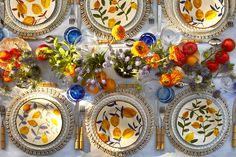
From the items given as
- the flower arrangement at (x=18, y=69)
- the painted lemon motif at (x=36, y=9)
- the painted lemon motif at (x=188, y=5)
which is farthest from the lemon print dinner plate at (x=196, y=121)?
the painted lemon motif at (x=36, y=9)

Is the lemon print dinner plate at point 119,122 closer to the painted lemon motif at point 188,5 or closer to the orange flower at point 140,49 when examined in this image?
the orange flower at point 140,49

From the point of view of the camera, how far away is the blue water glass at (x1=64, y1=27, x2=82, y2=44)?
4.55 metres

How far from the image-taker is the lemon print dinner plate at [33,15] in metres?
4.55

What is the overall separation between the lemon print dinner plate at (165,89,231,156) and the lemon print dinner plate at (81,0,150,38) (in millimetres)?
955

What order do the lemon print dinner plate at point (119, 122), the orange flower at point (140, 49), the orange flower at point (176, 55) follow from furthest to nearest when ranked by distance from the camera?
1. the lemon print dinner plate at point (119, 122)
2. the orange flower at point (176, 55)
3. the orange flower at point (140, 49)

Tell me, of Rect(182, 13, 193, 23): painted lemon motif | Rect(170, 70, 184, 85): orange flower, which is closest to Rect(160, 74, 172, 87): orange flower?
Rect(170, 70, 184, 85): orange flower

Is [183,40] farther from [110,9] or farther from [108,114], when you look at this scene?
[108,114]

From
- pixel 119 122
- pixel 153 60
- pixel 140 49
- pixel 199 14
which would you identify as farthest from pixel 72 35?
pixel 199 14

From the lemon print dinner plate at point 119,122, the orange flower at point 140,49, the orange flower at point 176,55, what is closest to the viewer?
the orange flower at point 140,49

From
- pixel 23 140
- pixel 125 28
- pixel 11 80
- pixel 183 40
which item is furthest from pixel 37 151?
pixel 183 40

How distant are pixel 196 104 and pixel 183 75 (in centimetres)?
39

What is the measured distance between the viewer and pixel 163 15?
463 cm

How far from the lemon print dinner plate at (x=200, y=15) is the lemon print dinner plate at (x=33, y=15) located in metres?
1.19

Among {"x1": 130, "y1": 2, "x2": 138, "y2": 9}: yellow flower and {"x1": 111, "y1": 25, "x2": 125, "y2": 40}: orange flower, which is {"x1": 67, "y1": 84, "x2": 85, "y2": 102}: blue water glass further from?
{"x1": 130, "y1": 2, "x2": 138, "y2": 9}: yellow flower
